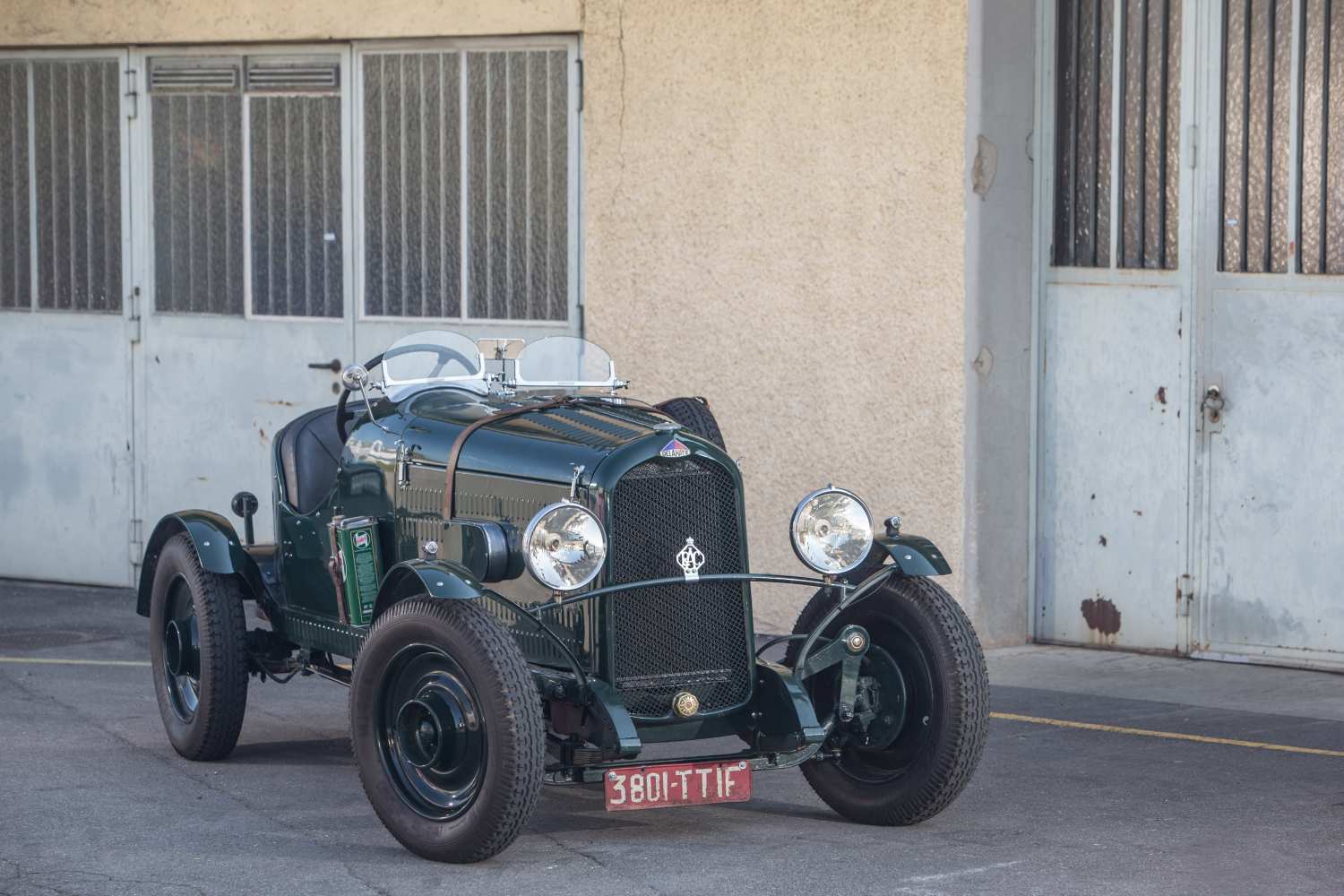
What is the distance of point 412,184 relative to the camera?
439 inches

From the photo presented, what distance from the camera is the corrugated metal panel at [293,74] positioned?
11.3 meters

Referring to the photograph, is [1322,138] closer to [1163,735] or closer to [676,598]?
[1163,735]

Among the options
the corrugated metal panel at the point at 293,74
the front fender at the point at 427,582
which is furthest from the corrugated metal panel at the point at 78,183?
the front fender at the point at 427,582

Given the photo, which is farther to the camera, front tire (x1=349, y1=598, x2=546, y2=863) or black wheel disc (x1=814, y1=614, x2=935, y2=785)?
black wheel disc (x1=814, y1=614, x2=935, y2=785)

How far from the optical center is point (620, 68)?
10414mm

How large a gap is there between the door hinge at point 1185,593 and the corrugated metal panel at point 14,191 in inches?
264

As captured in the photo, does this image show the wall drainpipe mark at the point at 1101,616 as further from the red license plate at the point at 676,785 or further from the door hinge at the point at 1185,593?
the red license plate at the point at 676,785

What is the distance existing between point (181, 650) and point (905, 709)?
2863 mm

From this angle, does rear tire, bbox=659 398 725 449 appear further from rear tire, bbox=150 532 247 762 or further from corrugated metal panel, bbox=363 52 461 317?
corrugated metal panel, bbox=363 52 461 317

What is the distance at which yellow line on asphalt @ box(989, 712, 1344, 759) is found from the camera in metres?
7.78

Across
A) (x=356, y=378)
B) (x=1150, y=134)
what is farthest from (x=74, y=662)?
(x=1150, y=134)

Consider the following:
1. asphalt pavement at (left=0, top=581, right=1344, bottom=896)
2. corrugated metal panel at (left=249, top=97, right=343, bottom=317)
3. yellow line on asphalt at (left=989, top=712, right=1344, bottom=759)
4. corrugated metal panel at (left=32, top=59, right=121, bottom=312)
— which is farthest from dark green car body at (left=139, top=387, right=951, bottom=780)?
corrugated metal panel at (left=32, top=59, right=121, bottom=312)

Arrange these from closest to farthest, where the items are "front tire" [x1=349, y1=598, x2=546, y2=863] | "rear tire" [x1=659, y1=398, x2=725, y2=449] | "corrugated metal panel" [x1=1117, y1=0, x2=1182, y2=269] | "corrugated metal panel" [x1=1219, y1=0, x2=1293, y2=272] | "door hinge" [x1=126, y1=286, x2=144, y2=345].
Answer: "front tire" [x1=349, y1=598, x2=546, y2=863] → "rear tire" [x1=659, y1=398, x2=725, y2=449] → "corrugated metal panel" [x1=1219, y1=0, x2=1293, y2=272] → "corrugated metal panel" [x1=1117, y1=0, x2=1182, y2=269] → "door hinge" [x1=126, y1=286, x2=144, y2=345]

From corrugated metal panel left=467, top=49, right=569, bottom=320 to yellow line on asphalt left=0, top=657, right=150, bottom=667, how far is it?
2.65 m
